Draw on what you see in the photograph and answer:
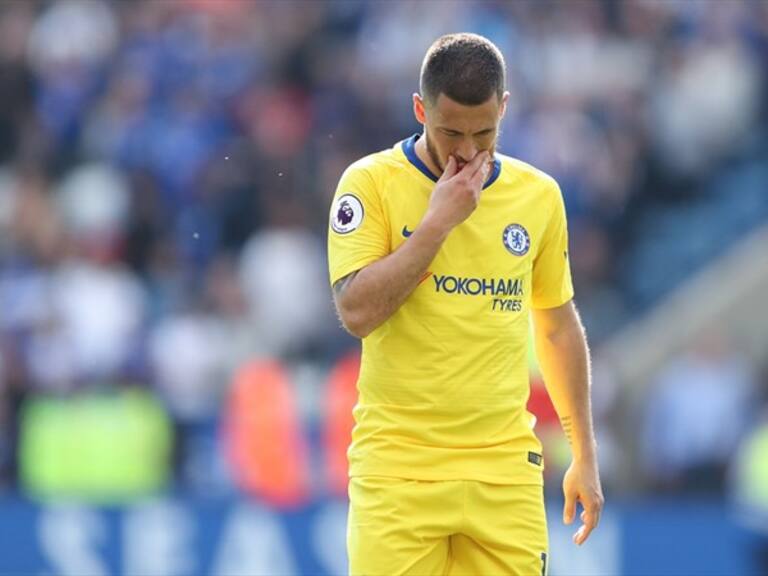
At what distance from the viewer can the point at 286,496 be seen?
12.1 m

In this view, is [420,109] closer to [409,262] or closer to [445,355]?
Result: [409,262]

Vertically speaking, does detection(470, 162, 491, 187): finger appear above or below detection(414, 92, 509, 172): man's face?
below

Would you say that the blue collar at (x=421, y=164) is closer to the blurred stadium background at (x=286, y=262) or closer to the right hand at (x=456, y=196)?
the right hand at (x=456, y=196)

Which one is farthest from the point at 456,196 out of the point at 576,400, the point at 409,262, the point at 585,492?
the point at 585,492

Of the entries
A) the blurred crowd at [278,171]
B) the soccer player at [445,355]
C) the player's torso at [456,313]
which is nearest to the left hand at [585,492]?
the soccer player at [445,355]

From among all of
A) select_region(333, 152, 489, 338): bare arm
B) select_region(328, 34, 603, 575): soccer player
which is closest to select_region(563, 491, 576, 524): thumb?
select_region(328, 34, 603, 575): soccer player

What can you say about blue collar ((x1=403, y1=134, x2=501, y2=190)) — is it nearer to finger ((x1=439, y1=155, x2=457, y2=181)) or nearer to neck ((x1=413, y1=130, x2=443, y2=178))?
neck ((x1=413, y1=130, x2=443, y2=178))

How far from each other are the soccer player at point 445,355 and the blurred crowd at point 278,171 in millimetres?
7266

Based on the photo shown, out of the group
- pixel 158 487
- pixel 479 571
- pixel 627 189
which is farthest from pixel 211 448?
pixel 479 571

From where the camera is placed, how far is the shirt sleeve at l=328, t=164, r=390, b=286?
5234 mm

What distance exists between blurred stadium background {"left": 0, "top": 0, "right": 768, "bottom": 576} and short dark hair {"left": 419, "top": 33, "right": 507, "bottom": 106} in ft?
19.5

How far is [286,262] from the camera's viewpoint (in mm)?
13820

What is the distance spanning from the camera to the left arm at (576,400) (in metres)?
5.65

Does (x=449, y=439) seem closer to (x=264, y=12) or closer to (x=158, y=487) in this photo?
(x=158, y=487)
